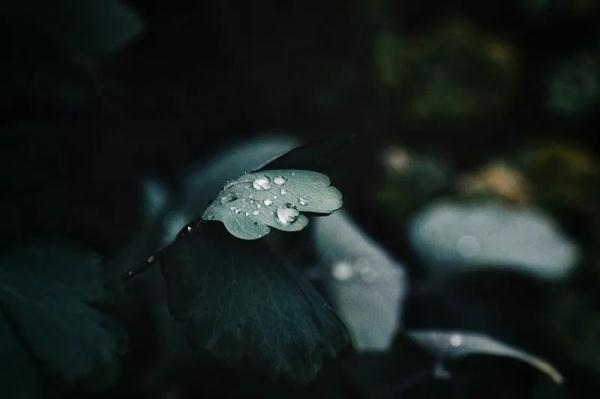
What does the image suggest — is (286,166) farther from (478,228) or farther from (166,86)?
(166,86)

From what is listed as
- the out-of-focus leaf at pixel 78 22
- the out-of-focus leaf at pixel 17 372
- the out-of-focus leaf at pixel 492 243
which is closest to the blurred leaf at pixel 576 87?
the out-of-focus leaf at pixel 492 243

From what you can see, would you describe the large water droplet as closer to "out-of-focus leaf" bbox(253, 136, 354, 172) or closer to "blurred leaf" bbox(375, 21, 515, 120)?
"out-of-focus leaf" bbox(253, 136, 354, 172)

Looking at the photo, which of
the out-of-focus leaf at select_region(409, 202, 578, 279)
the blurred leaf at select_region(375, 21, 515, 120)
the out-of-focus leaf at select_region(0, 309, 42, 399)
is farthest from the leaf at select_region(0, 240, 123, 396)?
the blurred leaf at select_region(375, 21, 515, 120)

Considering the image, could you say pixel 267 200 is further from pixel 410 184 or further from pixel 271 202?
pixel 410 184

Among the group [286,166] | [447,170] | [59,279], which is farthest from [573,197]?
[59,279]

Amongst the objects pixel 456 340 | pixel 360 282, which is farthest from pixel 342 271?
pixel 456 340

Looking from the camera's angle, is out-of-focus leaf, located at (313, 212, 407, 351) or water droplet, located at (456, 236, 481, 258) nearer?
out-of-focus leaf, located at (313, 212, 407, 351)

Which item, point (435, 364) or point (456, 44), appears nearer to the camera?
point (435, 364)
